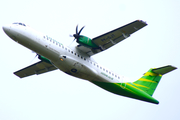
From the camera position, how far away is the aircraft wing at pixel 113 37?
19.3 metres

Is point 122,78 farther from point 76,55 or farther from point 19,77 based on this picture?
point 19,77

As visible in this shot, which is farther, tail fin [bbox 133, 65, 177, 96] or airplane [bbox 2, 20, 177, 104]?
tail fin [bbox 133, 65, 177, 96]

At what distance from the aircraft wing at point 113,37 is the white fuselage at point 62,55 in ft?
2.41

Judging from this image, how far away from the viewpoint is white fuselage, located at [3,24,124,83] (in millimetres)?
19156

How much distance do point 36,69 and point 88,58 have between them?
575cm

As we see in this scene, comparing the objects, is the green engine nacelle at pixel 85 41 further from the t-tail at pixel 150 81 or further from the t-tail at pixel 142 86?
the t-tail at pixel 150 81

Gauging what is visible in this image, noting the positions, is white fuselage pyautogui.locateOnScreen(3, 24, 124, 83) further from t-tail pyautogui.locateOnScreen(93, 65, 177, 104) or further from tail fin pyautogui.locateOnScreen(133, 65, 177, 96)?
tail fin pyautogui.locateOnScreen(133, 65, 177, 96)

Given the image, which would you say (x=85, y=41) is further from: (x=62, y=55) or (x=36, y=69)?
(x=36, y=69)

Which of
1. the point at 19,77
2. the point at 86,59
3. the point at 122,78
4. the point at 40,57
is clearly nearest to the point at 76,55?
the point at 86,59

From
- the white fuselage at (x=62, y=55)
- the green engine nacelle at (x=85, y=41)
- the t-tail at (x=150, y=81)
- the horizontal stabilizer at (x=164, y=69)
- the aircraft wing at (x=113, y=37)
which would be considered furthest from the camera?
the t-tail at (x=150, y=81)

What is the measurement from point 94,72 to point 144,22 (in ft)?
18.8

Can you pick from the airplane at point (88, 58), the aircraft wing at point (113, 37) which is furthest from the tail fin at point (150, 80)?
the aircraft wing at point (113, 37)

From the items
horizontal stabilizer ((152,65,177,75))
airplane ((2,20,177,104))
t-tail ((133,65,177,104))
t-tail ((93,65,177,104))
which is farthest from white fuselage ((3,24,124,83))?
horizontal stabilizer ((152,65,177,75))

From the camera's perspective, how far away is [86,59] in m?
21.5
